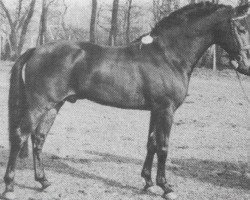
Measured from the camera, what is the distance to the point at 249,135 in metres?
9.04

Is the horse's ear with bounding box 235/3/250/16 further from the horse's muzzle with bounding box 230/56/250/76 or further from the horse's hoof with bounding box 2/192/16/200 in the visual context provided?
the horse's hoof with bounding box 2/192/16/200

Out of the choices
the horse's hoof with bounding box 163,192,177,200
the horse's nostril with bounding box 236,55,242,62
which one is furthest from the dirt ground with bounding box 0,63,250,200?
the horse's nostril with bounding box 236,55,242,62

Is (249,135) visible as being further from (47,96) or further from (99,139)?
(47,96)

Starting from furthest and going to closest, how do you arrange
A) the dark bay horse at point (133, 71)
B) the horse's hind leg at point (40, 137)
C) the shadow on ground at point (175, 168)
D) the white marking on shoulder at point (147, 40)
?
the shadow on ground at point (175, 168), the horse's hind leg at point (40, 137), the white marking on shoulder at point (147, 40), the dark bay horse at point (133, 71)

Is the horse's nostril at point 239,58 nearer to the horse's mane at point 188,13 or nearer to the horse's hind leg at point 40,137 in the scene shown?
the horse's mane at point 188,13

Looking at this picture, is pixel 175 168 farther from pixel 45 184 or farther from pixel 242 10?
pixel 242 10

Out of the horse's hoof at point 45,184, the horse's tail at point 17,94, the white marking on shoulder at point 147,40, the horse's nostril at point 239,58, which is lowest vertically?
the horse's hoof at point 45,184

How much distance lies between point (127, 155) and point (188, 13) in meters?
3.02

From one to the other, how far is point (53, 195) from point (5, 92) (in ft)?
36.9

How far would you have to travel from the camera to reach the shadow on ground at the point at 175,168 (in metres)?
5.86

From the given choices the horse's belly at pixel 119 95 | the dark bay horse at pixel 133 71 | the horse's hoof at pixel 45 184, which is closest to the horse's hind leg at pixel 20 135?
the dark bay horse at pixel 133 71

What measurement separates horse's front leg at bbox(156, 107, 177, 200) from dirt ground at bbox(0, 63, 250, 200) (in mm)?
159

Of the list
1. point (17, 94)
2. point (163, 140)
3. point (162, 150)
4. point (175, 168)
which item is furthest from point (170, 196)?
point (17, 94)

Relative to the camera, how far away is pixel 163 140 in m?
5.24
